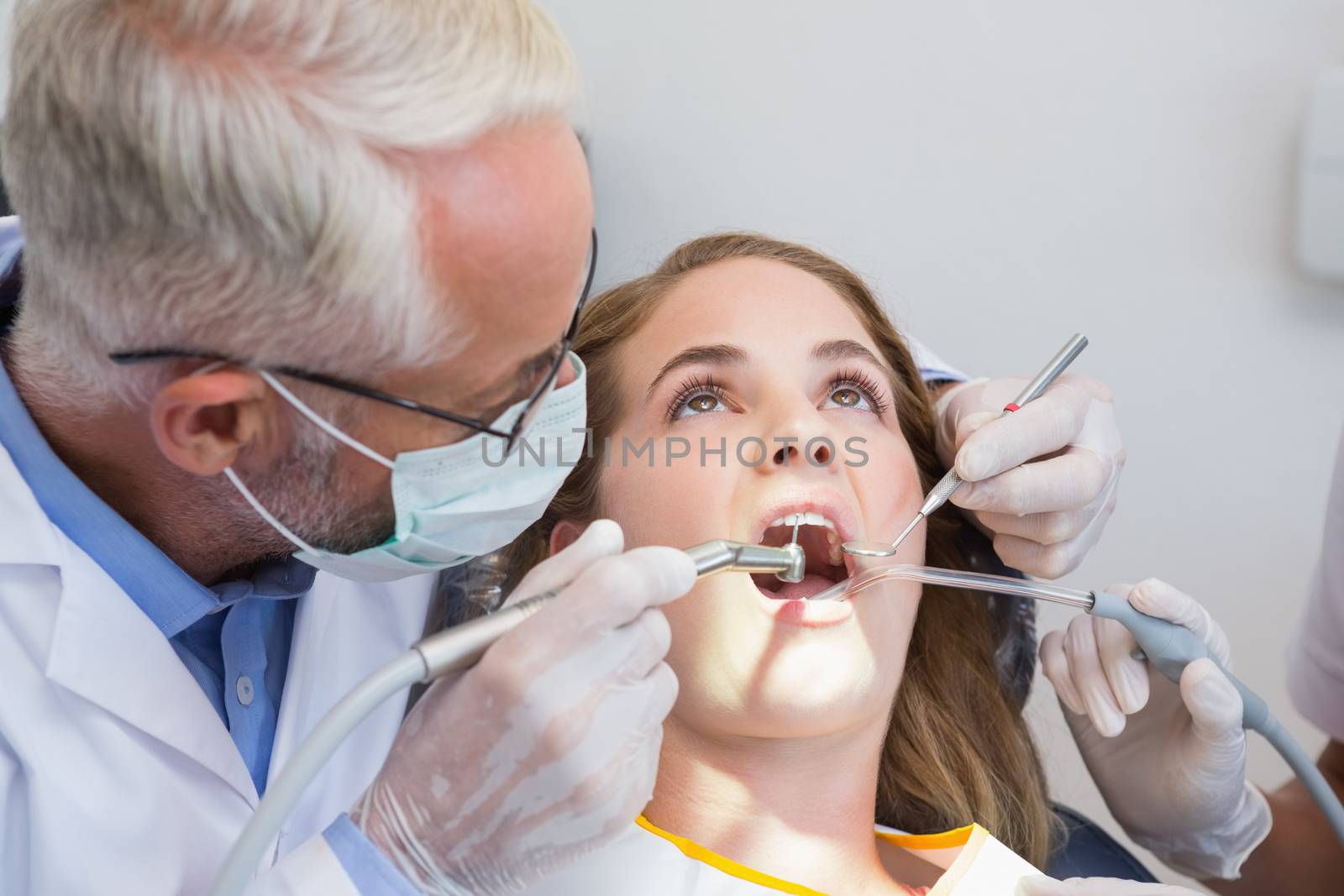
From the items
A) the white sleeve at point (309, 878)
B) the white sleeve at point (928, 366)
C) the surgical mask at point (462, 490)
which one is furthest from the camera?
the white sleeve at point (928, 366)

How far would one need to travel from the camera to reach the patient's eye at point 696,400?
1553 millimetres

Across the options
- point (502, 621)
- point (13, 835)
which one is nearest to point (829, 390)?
point (502, 621)

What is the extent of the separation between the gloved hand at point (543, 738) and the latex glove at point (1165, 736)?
2.32 ft

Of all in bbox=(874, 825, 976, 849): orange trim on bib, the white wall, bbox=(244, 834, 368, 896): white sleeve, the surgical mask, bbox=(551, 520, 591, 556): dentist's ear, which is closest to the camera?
bbox=(244, 834, 368, 896): white sleeve

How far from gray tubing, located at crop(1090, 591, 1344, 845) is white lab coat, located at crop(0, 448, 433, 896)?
1.00 metres

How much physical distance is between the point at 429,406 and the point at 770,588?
578mm

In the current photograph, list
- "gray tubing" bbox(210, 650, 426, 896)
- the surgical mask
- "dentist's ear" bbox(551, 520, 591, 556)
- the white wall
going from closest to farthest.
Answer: "gray tubing" bbox(210, 650, 426, 896), the surgical mask, "dentist's ear" bbox(551, 520, 591, 556), the white wall

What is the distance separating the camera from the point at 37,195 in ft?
3.62

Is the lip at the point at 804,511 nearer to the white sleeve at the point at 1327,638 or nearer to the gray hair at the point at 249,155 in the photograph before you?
the gray hair at the point at 249,155

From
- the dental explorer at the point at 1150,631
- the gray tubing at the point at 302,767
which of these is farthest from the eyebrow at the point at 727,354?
the gray tubing at the point at 302,767

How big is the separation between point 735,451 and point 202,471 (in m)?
0.60

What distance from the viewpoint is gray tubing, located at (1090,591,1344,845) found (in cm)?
152

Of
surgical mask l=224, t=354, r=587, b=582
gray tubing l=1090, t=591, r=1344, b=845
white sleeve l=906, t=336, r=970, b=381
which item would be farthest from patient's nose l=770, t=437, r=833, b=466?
white sleeve l=906, t=336, r=970, b=381

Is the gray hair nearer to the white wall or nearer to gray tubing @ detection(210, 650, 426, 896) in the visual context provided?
gray tubing @ detection(210, 650, 426, 896)
